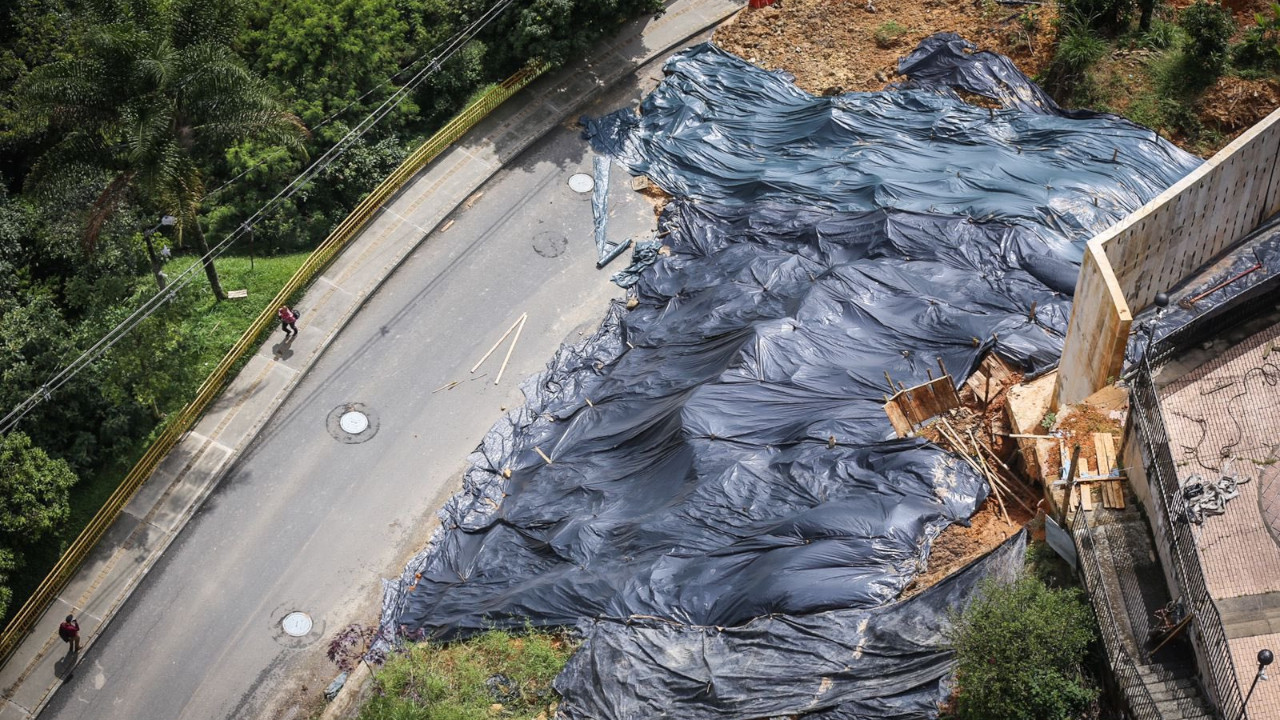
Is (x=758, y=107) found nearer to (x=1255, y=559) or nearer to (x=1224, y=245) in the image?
(x=1224, y=245)

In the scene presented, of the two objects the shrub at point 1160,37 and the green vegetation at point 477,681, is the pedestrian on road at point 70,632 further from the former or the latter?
the shrub at point 1160,37

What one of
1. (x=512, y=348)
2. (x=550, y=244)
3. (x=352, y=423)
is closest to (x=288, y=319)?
(x=352, y=423)

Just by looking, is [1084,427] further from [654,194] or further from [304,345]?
[304,345]

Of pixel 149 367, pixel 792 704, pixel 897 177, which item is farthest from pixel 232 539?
pixel 897 177

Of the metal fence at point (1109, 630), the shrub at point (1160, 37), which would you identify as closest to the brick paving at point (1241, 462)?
the metal fence at point (1109, 630)

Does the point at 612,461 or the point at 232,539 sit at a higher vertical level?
the point at 612,461

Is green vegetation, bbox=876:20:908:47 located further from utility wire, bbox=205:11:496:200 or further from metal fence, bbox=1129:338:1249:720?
metal fence, bbox=1129:338:1249:720
